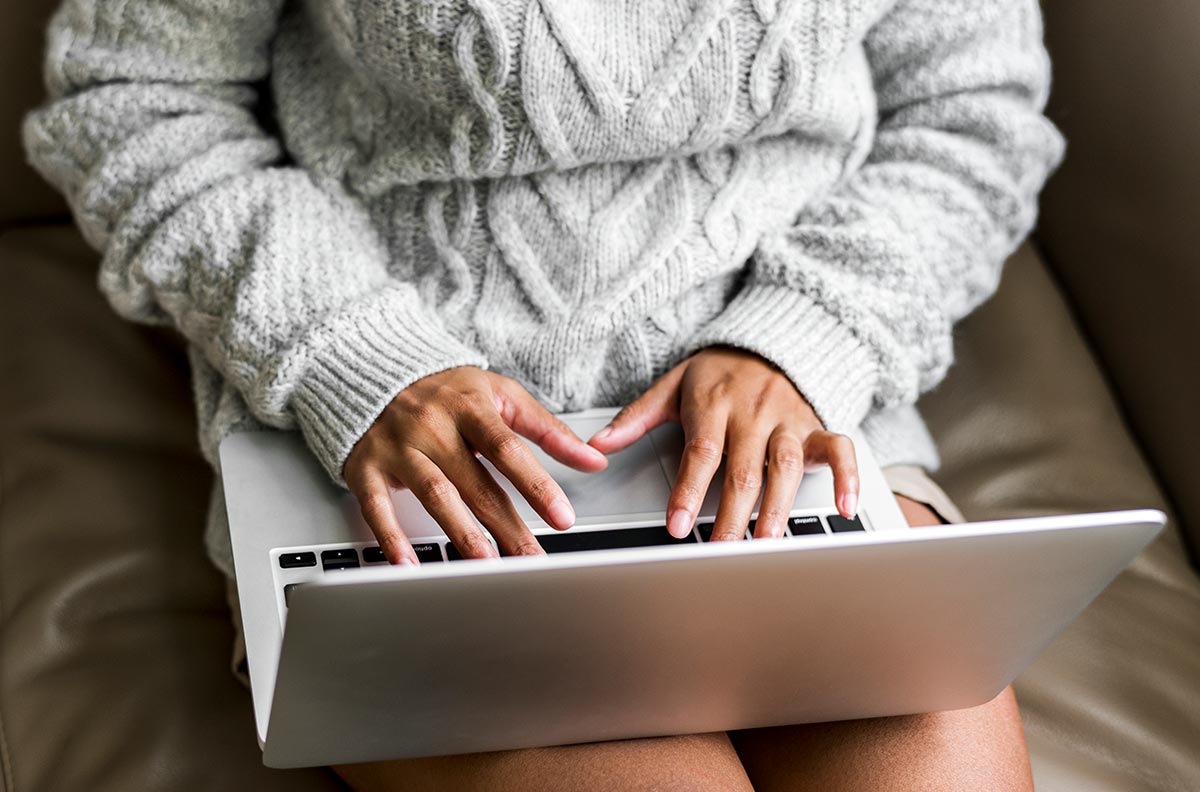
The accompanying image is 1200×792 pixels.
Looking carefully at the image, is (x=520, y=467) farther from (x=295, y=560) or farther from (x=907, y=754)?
(x=907, y=754)

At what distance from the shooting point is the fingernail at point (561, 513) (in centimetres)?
65

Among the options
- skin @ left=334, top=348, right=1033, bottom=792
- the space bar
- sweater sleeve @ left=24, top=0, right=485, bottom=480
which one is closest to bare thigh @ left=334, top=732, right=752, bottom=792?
skin @ left=334, top=348, right=1033, bottom=792

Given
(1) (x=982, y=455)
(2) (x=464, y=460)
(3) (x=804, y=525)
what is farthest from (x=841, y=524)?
(1) (x=982, y=455)

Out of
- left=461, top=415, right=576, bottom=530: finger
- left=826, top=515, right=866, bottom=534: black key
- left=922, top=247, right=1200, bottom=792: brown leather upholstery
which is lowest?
left=922, top=247, right=1200, bottom=792: brown leather upholstery

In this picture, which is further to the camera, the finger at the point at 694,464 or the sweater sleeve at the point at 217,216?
the sweater sleeve at the point at 217,216

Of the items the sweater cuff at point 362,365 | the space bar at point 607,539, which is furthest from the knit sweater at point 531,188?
the space bar at point 607,539

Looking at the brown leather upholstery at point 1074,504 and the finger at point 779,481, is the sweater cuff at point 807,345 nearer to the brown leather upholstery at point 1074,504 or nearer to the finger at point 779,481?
the finger at point 779,481

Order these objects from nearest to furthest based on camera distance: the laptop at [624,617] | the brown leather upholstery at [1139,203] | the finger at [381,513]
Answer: the laptop at [624,617], the finger at [381,513], the brown leather upholstery at [1139,203]

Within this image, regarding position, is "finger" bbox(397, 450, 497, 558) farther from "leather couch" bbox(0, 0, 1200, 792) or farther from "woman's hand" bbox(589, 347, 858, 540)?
"leather couch" bbox(0, 0, 1200, 792)

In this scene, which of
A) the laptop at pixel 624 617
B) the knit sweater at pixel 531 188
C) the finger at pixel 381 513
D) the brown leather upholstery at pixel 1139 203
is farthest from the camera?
the brown leather upholstery at pixel 1139 203

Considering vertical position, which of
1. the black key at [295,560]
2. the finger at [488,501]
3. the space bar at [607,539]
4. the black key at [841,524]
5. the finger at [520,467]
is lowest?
the black key at [841,524]

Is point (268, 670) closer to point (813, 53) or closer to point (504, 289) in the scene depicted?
point (504, 289)

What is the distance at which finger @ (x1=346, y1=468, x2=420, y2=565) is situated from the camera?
0.64 metres

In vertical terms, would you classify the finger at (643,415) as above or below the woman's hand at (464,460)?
below
